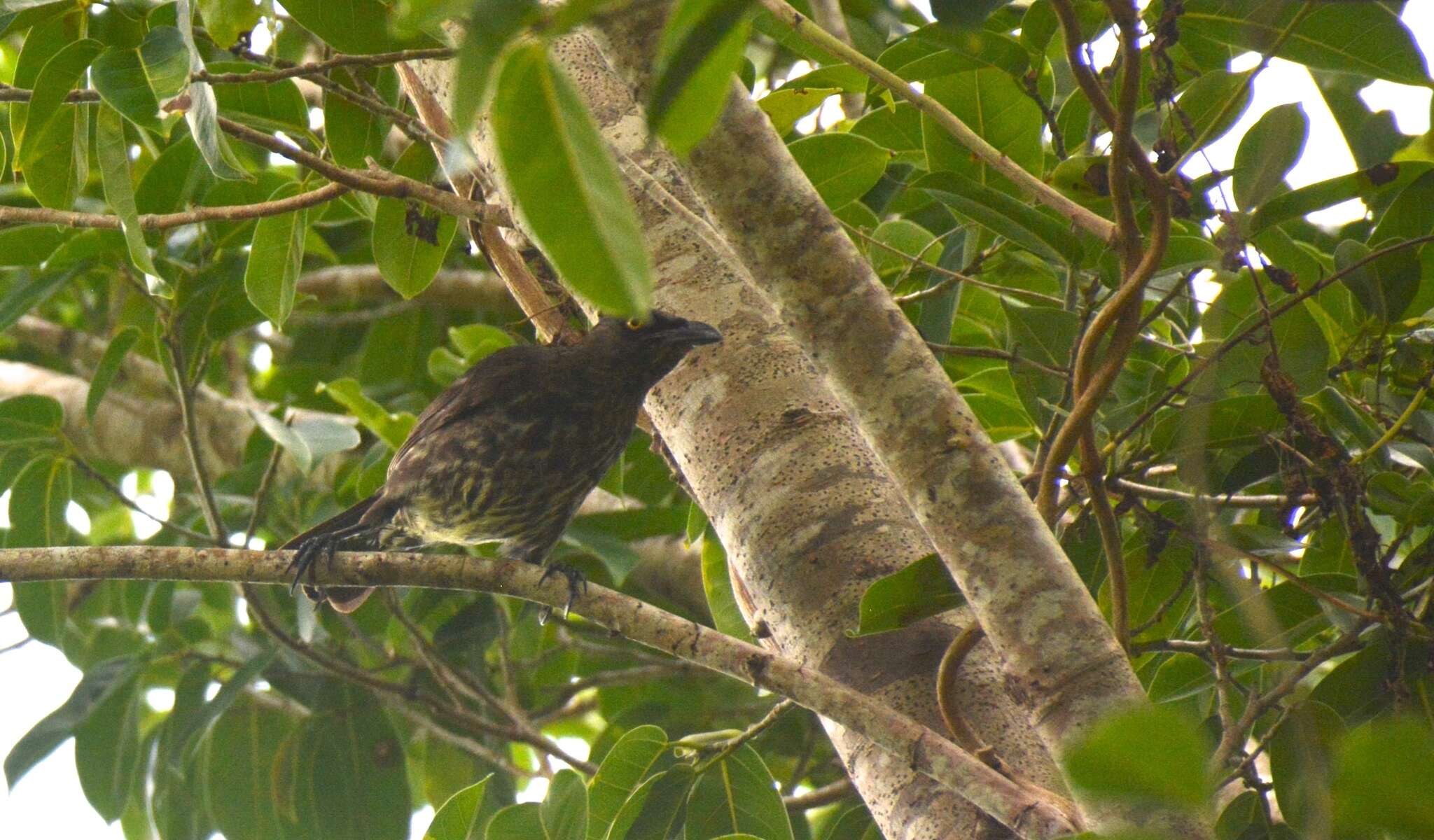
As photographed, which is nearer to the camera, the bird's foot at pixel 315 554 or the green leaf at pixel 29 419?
the bird's foot at pixel 315 554

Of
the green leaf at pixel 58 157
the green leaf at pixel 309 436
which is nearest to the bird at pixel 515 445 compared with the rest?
the green leaf at pixel 309 436

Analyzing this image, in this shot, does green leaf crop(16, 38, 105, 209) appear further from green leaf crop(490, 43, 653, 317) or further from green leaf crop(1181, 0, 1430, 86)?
green leaf crop(1181, 0, 1430, 86)

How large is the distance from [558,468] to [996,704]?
6.88ft

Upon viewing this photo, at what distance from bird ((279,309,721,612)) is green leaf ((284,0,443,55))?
4.07 ft

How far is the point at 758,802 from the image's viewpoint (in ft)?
9.11

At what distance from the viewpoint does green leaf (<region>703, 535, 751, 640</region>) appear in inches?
131

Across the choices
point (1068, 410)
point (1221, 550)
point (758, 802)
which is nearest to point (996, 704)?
point (1221, 550)

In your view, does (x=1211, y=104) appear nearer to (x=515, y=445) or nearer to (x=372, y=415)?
(x=515, y=445)

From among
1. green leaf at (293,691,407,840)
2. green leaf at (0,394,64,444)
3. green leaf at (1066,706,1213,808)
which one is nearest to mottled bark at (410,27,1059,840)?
green leaf at (1066,706,1213,808)

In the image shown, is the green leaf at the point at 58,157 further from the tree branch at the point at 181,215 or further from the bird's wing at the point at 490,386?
the bird's wing at the point at 490,386

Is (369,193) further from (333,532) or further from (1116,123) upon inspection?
(1116,123)

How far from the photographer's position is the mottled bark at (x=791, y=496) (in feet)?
6.82

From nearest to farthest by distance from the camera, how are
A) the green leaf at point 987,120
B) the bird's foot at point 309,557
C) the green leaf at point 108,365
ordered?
the green leaf at point 987,120 → the bird's foot at point 309,557 → the green leaf at point 108,365

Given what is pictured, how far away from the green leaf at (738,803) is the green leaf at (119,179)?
5.07 ft
